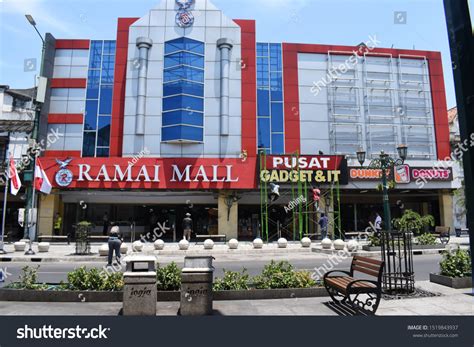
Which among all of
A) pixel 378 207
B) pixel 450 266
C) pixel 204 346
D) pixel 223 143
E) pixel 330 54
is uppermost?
pixel 330 54

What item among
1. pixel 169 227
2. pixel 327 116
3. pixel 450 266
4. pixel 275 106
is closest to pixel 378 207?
pixel 327 116

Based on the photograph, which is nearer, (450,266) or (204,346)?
(204,346)

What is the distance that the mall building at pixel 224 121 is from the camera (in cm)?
2653

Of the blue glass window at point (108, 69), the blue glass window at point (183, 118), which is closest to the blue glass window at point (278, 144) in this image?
the blue glass window at point (183, 118)

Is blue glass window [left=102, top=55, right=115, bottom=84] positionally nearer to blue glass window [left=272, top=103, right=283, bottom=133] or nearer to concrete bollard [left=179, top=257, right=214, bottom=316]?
blue glass window [left=272, top=103, right=283, bottom=133]

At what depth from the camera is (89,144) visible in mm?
29406

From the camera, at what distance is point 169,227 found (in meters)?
29.8

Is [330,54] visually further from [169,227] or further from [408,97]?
[169,227]

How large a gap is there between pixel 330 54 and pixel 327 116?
573cm

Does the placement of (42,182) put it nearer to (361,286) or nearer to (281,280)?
(281,280)

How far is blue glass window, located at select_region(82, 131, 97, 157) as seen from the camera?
95.9ft

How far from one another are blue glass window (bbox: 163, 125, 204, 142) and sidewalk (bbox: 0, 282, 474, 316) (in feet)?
68.7

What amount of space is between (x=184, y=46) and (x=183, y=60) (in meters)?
1.25

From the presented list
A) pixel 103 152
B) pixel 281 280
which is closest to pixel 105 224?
pixel 103 152
